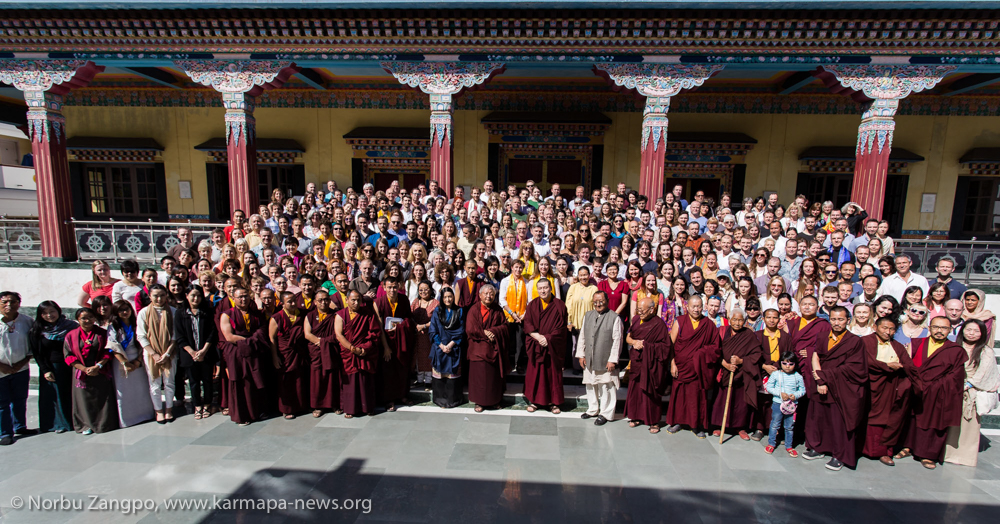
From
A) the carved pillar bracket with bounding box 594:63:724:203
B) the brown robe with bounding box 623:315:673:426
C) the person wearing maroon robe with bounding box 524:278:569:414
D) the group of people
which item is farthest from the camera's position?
the carved pillar bracket with bounding box 594:63:724:203

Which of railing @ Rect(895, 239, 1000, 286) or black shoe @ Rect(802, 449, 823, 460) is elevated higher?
railing @ Rect(895, 239, 1000, 286)

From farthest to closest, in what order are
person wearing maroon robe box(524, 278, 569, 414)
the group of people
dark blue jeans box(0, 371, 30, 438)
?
person wearing maroon robe box(524, 278, 569, 414) < dark blue jeans box(0, 371, 30, 438) < the group of people

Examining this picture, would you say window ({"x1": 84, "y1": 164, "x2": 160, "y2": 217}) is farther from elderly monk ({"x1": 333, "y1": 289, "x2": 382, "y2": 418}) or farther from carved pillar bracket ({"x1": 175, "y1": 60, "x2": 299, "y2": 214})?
elderly monk ({"x1": 333, "y1": 289, "x2": 382, "y2": 418})

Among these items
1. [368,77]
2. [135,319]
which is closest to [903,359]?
[135,319]

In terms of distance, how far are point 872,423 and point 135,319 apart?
739 cm

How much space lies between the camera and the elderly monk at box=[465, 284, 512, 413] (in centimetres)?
533

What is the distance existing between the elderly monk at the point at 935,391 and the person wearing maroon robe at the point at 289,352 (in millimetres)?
6071

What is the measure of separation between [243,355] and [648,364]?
4.18 m

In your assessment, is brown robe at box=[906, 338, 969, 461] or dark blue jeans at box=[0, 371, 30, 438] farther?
dark blue jeans at box=[0, 371, 30, 438]

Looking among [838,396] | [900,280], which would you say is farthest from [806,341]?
[900,280]

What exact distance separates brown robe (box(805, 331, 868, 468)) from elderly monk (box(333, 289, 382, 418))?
4377 mm

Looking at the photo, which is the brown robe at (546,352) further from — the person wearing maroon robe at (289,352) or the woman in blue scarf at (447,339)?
the person wearing maroon robe at (289,352)

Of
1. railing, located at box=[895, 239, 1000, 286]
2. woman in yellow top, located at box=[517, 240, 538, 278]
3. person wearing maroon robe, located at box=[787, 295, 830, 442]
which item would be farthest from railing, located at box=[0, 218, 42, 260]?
railing, located at box=[895, 239, 1000, 286]

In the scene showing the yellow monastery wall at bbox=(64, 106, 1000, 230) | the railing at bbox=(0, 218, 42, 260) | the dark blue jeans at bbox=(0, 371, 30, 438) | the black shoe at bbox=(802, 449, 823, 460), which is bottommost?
the black shoe at bbox=(802, 449, 823, 460)
